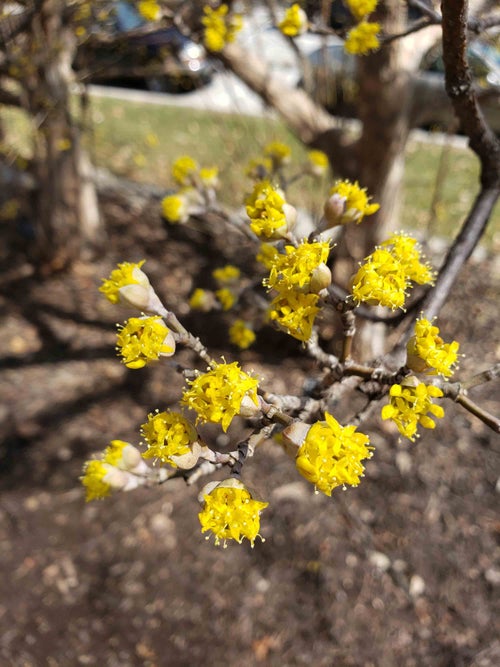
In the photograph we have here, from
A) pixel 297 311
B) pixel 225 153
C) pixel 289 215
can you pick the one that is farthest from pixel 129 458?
pixel 225 153

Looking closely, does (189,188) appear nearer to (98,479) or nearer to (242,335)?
(242,335)

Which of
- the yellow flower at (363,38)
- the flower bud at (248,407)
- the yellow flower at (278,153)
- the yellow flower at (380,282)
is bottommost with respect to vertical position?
the yellow flower at (278,153)

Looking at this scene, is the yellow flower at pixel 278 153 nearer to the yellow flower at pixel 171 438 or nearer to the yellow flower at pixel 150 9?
the yellow flower at pixel 150 9

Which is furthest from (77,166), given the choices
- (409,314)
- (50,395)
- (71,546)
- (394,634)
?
(394,634)

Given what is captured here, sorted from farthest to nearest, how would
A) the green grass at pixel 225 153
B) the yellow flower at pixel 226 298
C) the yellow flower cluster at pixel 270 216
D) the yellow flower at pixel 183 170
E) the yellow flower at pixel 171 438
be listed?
the green grass at pixel 225 153
the yellow flower at pixel 226 298
the yellow flower at pixel 183 170
the yellow flower cluster at pixel 270 216
the yellow flower at pixel 171 438

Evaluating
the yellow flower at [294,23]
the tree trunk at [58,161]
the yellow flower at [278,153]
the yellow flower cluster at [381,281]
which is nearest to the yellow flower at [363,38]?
the yellow flower at [294,23]

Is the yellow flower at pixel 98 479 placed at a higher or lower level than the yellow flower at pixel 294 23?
lower
